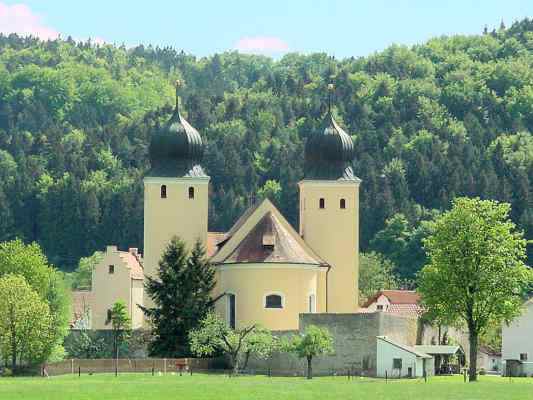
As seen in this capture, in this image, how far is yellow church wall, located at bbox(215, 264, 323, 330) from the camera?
88625mm

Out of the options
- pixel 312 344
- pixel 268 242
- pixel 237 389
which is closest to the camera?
pixel 237 389

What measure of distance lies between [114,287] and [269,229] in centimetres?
2205

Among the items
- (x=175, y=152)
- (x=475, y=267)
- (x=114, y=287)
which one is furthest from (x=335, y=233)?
(x=114, y=287)

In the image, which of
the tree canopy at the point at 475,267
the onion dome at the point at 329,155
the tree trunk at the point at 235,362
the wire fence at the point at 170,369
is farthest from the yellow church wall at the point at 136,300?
the tree canopy at the point at 475,267

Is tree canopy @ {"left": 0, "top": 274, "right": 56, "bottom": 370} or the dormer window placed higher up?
the dormer window


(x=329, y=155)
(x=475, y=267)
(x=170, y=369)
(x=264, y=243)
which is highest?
(x=329, y=155)

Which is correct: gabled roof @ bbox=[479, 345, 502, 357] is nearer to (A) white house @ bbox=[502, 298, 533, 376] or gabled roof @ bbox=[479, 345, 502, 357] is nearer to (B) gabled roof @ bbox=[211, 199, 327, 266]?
(A) white house @ bbox=[502, 298, 533, 376]

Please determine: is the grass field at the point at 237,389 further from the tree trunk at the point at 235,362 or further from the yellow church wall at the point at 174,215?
the yellow church wall at the point at 174,215

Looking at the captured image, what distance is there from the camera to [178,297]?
87.4m

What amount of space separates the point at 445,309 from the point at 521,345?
17531 millimetres

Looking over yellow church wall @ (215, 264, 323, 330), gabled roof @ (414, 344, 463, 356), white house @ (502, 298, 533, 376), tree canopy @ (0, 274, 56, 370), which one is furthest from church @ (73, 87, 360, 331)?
tree canopy @ (0, 274, 56, 370)

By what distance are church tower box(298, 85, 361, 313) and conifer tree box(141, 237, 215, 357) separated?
275 inches

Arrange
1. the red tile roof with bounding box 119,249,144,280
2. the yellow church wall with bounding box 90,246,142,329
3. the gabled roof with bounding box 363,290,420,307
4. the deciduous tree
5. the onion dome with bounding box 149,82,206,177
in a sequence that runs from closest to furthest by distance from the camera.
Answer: the deciduous tree
the onion dome with bounding box 149,82,206,177
the yellow church wall with bounding box 90,246,142,329
the red tile roof with bounding box 119,249,144,280
the gabled roof with bounding box 363,290,420,307

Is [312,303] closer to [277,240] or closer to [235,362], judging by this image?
[277,240]
